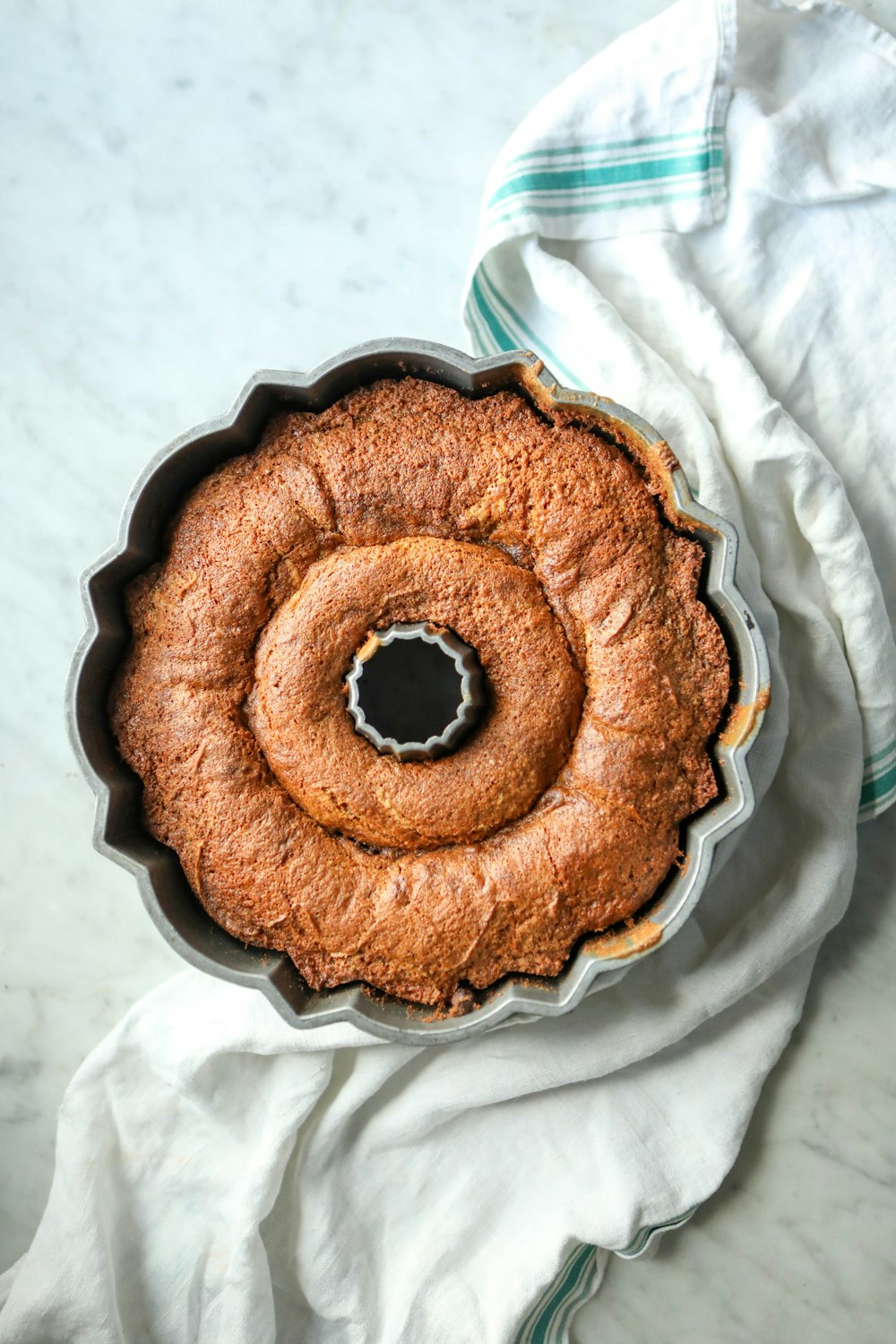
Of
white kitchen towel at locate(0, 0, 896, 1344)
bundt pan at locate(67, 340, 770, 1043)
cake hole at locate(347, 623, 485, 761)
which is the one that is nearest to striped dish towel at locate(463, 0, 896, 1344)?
white kitchen towel at locate(0, 0, 896, 1344)

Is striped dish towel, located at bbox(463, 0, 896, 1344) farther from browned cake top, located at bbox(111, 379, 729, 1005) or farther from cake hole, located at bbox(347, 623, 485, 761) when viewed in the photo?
cake hole, located at bbox(347, 623, 485, 761)

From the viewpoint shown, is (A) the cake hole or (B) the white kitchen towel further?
(B) the white kitchen towel

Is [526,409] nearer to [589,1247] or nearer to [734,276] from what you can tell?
[734,276]

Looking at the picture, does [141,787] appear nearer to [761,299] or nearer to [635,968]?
[635,968]

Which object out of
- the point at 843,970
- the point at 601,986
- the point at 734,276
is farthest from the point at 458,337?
the point at 843,970

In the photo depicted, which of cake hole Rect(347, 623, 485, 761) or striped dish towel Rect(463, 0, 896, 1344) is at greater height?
striped dish towel Rect(463, 0, 896, 1344)
